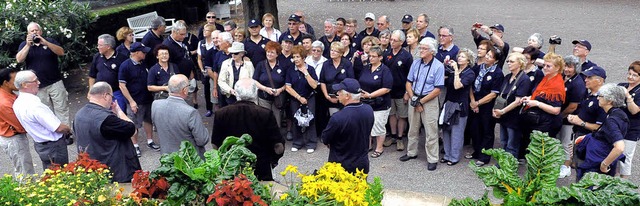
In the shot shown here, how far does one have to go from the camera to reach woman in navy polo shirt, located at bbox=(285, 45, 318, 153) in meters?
8.06

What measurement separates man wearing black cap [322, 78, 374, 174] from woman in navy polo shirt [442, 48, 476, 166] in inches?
72.0

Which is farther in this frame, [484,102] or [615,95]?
[484,102]

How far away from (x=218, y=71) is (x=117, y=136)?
3.28 m

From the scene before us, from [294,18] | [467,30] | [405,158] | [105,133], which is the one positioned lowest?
[405,158]

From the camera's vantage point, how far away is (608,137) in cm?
579

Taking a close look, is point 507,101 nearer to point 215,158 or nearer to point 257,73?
point 257,73

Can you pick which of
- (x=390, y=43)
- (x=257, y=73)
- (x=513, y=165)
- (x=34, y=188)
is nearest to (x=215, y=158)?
(x=34, y=188)

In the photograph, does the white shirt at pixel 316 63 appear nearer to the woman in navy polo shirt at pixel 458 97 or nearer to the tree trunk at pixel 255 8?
the woman in navy polo shirt at pixel 458 97

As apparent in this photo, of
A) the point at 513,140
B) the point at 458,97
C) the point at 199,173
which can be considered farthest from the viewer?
the point at 458,97

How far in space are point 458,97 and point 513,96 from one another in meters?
0.66

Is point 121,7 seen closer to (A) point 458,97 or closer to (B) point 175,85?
(B) point 175,85

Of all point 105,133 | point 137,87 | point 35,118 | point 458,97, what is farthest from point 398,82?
point 35,118

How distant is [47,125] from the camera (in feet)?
20.2

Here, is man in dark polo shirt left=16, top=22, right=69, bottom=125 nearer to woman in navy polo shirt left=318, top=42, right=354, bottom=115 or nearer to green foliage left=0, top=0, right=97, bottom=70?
green foliage left=0, top=0, right=97, bottom=70
